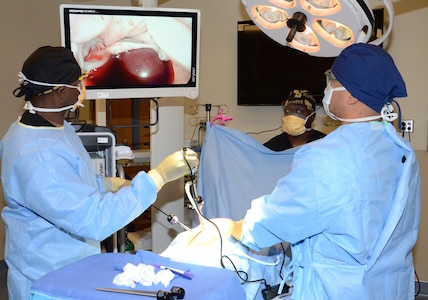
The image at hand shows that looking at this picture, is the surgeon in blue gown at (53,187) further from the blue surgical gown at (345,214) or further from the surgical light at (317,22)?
the surgical light at (317,22)

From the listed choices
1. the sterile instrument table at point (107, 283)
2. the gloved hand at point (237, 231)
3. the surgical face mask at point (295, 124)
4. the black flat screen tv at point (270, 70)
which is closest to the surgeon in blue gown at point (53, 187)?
the sterile instrument table at point (107, 283)

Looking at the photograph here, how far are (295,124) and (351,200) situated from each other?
1.55 metres

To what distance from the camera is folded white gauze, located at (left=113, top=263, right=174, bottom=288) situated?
5.12ft

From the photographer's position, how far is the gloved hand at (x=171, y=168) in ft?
6.43

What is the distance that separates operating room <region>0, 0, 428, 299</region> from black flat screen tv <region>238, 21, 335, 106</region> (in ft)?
0.38

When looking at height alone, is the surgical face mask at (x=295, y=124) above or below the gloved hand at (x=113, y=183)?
above

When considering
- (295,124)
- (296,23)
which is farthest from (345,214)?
(295,124)

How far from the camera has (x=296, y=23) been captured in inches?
74.9

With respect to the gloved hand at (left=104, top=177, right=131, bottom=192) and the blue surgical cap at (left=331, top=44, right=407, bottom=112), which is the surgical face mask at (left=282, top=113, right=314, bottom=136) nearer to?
the gloved hand at (left=104, top=177, right=131, bottom=192)

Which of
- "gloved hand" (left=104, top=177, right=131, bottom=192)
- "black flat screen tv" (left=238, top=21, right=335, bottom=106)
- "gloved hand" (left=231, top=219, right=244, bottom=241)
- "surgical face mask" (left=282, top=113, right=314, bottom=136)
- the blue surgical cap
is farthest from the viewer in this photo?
"black flat screen tv" (left=238, top=21, right=335, bottom=106)

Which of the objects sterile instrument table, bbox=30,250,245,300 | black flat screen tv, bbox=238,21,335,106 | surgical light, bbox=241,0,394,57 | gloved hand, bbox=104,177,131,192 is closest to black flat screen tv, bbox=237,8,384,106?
black flat screen tv, bbox=238,21,335,106

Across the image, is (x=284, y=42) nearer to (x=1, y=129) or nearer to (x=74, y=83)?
(x=74, y=83)

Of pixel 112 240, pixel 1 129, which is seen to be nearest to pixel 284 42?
pixel 112 240

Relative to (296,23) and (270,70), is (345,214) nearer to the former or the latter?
(296,23)
